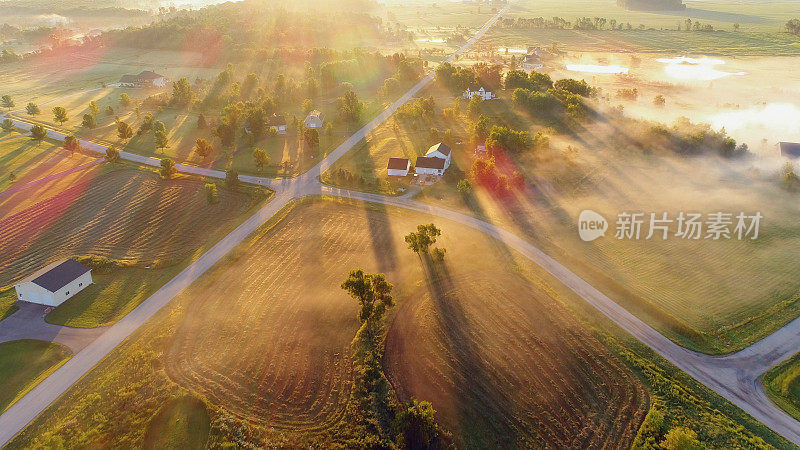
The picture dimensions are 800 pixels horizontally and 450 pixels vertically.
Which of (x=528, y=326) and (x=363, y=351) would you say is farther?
(x=528, y=326)

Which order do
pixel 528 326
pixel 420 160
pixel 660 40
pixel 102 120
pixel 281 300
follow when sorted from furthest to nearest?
pixel 660 40, pixel 102 120, pixel 420 160, pixel 281 300, pixel 528 326

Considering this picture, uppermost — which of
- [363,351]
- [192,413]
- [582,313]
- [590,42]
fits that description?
[590,42]

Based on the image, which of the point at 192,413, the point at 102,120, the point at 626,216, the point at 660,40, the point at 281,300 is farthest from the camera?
the point at 660,40

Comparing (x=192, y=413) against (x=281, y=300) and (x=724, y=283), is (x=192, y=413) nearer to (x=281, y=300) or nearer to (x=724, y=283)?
(x=281, y=300)

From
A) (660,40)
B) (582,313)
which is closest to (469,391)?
(582,313)

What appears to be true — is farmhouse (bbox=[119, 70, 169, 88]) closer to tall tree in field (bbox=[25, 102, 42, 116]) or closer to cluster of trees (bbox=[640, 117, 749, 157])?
tall tree in field (bbox=[25, 102, 42, 116])

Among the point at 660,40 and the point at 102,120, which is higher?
the point at 660,40

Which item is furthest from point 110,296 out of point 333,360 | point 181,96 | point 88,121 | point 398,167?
point 181,96
